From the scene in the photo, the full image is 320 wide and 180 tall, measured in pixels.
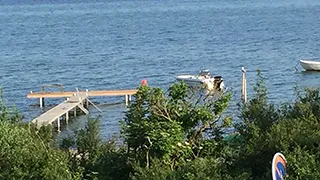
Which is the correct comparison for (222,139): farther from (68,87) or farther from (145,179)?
(68,87)

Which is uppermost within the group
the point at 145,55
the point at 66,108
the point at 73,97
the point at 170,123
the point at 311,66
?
the point at 170,123

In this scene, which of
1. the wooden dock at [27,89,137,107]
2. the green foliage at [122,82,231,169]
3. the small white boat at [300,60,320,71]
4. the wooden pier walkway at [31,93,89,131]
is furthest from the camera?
the small white boat at [300,60,320,71]

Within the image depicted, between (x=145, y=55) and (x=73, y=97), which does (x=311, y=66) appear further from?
(x=73, y=97)

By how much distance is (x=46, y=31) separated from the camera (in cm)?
9219

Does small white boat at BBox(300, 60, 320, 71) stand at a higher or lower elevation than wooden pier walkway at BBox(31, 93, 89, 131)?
higher

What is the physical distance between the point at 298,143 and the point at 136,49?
5299cm

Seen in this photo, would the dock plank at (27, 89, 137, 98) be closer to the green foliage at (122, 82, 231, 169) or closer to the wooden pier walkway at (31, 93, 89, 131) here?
the wooden pier walkway at (31, 93, 89, 131)

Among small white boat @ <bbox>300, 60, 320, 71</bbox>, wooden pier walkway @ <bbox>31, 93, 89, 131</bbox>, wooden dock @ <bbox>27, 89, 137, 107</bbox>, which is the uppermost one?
small white boat @ <bbox>300, 60, 320, 71</bbox>

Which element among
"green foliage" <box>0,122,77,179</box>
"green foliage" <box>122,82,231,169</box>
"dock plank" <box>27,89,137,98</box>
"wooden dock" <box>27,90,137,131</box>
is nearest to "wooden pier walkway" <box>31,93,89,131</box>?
"wooden dock" <box>27,90,137,131</box>

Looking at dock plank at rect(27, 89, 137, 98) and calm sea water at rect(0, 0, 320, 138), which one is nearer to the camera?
dock plank at rect(27, 89, 137, 98)

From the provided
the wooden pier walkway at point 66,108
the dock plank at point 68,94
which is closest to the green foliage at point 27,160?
the wooden pier walkway at point 66,108

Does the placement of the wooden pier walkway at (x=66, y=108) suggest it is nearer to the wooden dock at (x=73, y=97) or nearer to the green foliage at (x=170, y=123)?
the wooden dock at (x=73, y=97)

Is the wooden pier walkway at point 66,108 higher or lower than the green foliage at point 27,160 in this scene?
lower

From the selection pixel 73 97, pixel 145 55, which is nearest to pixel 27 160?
pixel 73 97
